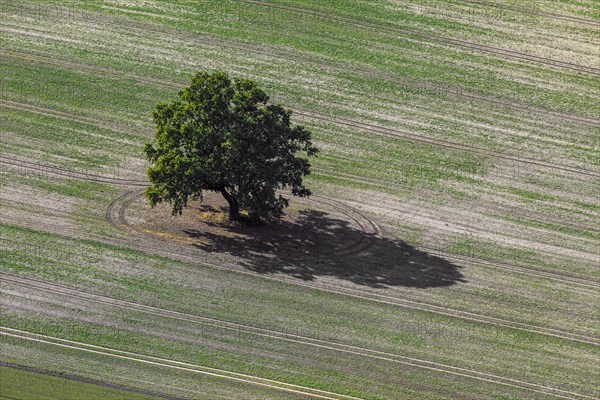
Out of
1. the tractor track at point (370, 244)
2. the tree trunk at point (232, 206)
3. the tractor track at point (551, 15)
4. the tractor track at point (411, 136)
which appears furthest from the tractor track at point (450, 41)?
the tree trunk at point (232, 206)

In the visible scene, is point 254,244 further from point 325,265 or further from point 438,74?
point 438,74

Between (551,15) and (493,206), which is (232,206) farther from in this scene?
(551,15)

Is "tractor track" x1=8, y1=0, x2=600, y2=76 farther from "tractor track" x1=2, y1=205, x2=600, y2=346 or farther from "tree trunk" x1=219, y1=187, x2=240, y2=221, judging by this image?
"tractor track" x1=2, y1=205, x2=600, y2=346

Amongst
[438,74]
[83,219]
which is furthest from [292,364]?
[438,74]

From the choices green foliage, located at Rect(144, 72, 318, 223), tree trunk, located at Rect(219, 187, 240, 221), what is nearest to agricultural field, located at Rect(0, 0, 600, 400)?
tree trunk, located at Rect(219, 187, 240, 221)

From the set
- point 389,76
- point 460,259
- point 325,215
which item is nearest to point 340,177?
point 325,215
